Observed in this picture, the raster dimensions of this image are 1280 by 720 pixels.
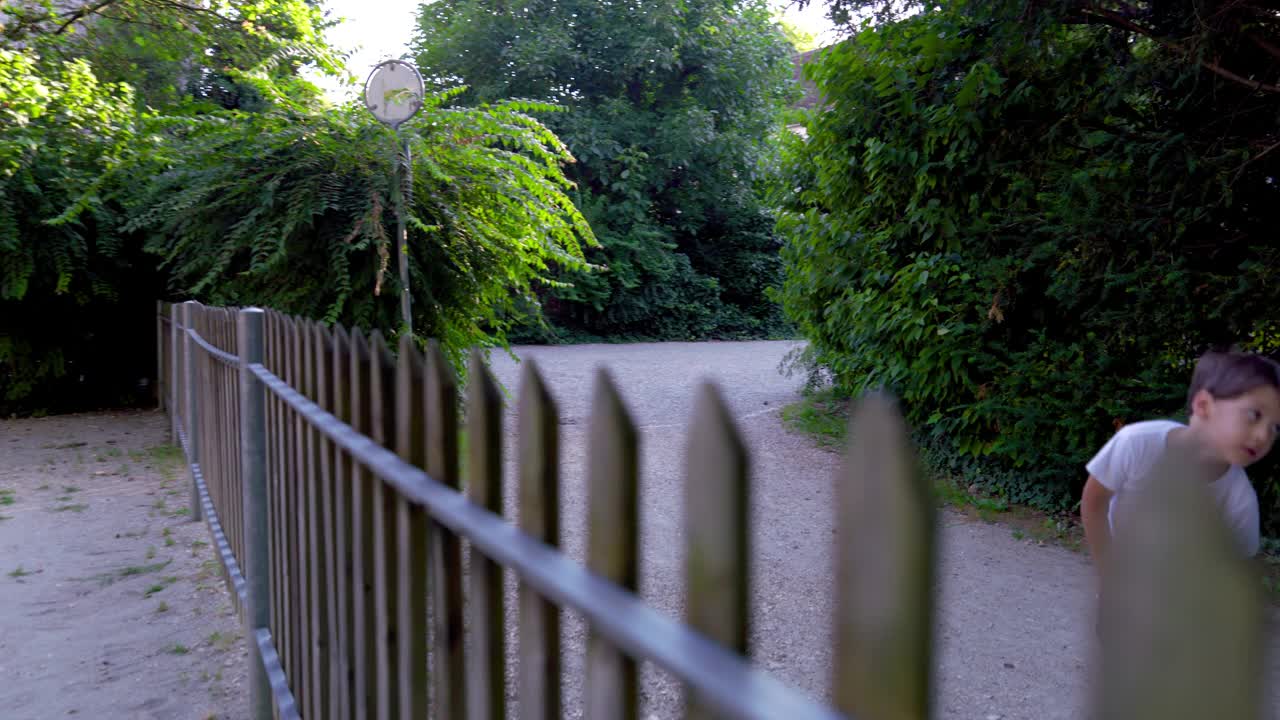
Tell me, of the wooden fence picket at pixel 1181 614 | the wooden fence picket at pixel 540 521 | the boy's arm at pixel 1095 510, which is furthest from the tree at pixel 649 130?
the wooden fence picket at pixel 1181 614

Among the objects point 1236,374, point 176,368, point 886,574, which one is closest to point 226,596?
point 176,368

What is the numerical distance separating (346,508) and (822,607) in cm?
307

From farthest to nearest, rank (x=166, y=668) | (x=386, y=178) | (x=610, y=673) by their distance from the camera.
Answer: (x=386, y=178) < (x=166, y=668) < (x=610, y=673)

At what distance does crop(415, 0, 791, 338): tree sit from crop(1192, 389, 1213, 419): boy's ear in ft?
61.6

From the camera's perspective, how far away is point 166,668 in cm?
390

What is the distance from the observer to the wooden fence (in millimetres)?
540

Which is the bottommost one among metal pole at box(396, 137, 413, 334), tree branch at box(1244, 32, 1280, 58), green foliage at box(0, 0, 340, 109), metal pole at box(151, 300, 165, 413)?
metal pole at box(151, 300, 165, 413)

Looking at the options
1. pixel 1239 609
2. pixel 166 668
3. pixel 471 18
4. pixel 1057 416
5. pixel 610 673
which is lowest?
pixel 166 668

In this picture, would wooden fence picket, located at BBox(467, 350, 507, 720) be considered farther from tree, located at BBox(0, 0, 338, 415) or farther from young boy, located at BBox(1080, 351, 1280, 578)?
tree, located at BBox(0, 0, 338, 415)

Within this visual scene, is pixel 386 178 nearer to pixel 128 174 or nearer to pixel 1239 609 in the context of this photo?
pixel 128 174

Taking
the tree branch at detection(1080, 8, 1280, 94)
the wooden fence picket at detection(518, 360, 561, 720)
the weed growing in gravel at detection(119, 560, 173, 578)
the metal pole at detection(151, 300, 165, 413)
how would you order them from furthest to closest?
the metal pole at detection(151, 300, 165, 413), the weed growing in gravel at detection(119, 560, 173, 578), the tree branch at detection(1080, 8, 1280, 94), the wooden fence picket at detection(518, 360, 561, 720)

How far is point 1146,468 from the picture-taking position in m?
2.54

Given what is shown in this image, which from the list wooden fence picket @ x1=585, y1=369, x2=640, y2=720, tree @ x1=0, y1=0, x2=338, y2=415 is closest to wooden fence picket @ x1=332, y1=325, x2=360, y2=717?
wooden fence picket @ x1=585, y1=369, x2=640, y2=720

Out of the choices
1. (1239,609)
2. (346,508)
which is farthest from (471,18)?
(1239,609)
